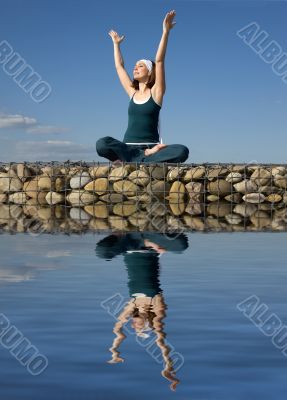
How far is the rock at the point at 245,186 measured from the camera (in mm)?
18531

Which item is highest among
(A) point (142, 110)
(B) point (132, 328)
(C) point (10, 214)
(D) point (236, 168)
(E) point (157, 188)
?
(D) point (236, 168)

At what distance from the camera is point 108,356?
271 centimetres

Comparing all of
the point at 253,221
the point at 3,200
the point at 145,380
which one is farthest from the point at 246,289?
the point at 3,200

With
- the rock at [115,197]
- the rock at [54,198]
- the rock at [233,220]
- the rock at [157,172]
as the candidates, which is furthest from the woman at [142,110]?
the rock at [54,198]

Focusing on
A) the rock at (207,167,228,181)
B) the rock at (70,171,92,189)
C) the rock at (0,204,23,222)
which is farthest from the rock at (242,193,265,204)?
the rock at (0,204,23,222)

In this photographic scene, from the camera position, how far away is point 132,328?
314 cm

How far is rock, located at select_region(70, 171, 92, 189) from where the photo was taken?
18.2 m

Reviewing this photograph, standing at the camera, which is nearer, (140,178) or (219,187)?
(140,178)

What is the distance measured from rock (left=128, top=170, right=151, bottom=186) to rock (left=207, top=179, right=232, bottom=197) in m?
1.93

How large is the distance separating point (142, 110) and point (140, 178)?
6975 millimetres

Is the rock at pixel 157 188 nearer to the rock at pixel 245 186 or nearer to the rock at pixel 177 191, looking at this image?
the rock at pixel 177 191

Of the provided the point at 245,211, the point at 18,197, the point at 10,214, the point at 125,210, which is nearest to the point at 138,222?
the point at 10,214

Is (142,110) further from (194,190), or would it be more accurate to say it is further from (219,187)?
(219,187)

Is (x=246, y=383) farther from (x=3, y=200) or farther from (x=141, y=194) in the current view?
(x=3, y=200)
